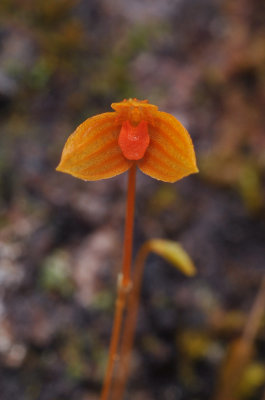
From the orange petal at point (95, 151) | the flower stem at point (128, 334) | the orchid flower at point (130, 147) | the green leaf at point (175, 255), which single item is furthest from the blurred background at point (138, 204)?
the orange petal at point (95, 151)

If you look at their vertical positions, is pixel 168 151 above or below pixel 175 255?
above

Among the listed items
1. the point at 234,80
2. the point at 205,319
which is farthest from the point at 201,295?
the point at 234,80

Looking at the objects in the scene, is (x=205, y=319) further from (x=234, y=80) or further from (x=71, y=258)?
(x=234, y=80)

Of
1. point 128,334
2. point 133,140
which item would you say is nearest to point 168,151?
point 133,140

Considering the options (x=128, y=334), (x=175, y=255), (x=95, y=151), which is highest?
(x=95, y=151)

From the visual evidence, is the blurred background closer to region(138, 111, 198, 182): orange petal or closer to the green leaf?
the green leaf

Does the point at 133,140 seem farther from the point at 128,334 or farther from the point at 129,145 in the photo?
the point at 128,334
